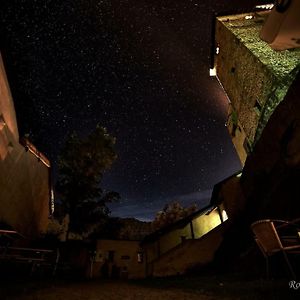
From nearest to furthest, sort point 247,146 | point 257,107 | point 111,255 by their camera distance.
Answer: point 257,107, point 247,146, point 111,255

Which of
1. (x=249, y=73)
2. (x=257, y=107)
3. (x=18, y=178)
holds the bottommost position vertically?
(x=18, y=178)

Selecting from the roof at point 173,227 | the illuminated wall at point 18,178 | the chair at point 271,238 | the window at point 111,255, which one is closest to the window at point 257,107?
the roof at point 173,227

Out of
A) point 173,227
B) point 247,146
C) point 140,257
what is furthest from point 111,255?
point 247,146

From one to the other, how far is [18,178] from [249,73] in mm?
18927

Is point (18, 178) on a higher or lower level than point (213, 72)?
lower

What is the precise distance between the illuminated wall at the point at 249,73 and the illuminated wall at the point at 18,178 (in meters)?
16.0

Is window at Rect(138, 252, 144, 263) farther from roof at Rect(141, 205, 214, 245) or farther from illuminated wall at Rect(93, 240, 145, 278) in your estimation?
roof at Rect(141, 205, 214, 245)

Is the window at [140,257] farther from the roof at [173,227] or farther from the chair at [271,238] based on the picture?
the chair at [271,238]

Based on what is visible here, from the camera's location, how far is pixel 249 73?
63.4 feet

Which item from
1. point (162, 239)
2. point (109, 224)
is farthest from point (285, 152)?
point (109, 224)

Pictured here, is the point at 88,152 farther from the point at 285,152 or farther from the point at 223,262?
the point at 285,152

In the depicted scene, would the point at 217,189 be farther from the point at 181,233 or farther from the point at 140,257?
the point at 140,257

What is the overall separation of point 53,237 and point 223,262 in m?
12.8

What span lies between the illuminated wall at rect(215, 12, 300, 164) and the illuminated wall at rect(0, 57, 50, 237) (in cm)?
1596
